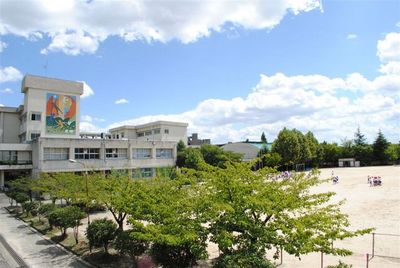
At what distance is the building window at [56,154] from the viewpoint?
48.9 meters

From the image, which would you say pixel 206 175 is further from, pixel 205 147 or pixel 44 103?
pixel 205 147

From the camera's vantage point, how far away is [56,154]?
49844mm

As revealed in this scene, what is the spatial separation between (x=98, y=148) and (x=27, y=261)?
36.9 metres

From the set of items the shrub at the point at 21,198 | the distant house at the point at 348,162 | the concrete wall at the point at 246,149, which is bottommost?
the shrub at the point at 21,198

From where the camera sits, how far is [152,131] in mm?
81875

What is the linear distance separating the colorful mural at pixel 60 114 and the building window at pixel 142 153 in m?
11.5

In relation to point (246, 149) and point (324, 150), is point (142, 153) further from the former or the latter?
point (324, 150)

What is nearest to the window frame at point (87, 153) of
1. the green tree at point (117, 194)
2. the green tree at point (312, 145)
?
the green tree at point (117, 194)

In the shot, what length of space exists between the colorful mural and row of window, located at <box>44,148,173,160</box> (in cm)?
942

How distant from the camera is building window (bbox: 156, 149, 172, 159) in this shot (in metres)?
62.6

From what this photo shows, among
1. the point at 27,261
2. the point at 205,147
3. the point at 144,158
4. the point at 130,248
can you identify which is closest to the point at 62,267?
the point at 27,261

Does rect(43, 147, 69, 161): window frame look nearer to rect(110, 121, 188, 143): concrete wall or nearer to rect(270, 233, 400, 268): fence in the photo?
rect(110, 121, 188, 143): concrete wall

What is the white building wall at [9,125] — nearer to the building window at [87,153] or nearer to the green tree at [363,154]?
the building window at [87,153]

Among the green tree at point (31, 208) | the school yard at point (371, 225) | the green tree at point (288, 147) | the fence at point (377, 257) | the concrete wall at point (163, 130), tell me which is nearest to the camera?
the fence at point (377, 257)
